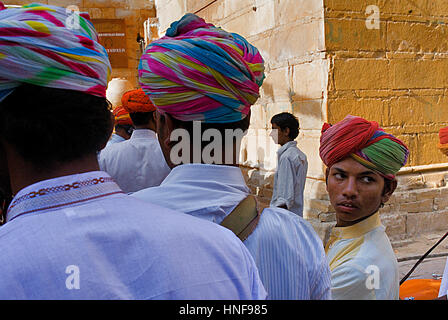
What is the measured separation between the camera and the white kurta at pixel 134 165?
3.06 meters

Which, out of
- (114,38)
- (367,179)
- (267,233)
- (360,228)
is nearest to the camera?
(267,233)

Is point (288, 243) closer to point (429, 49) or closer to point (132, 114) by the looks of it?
point (132, 114)

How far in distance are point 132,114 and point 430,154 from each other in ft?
14.1

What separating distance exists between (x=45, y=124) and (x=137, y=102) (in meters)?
2.47

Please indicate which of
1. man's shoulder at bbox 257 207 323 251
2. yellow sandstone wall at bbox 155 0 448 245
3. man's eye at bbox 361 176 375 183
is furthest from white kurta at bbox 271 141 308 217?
man's shoulder at bbox 257 207 323 251

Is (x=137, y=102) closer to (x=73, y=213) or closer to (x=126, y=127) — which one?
(x=126, y=127)

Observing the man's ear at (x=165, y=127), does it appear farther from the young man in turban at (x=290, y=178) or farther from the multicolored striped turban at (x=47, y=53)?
the young man in turban at (x=290, y=178)

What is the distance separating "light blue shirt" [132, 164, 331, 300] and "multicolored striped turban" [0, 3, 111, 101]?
420 mm

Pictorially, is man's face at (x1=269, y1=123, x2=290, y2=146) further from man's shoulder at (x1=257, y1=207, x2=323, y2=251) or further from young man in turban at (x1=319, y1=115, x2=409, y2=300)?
man's shoulder at (x1=257, y1=207, x2=323, y2=251)

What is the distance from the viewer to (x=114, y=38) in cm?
1184

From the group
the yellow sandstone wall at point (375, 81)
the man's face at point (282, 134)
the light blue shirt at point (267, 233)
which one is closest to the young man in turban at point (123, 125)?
the man's face at point (282, 134)

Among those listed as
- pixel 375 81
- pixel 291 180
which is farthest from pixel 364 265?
pixel 375 81

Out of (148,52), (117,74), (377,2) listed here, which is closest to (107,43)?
(117,74)

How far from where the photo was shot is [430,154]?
5797 mm
